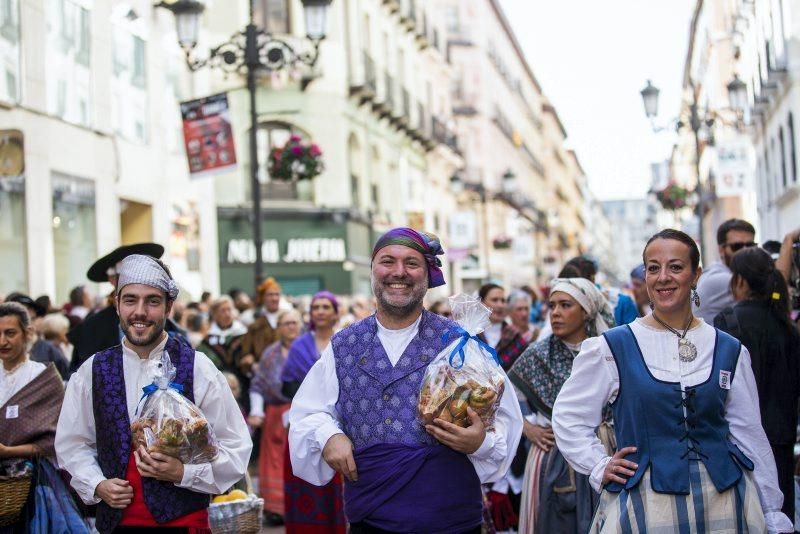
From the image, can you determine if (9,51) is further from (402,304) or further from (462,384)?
(462,384)

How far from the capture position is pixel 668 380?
477 cm

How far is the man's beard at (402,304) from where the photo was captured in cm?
507

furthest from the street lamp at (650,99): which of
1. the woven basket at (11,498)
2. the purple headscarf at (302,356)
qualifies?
the woven basket at (11,498)

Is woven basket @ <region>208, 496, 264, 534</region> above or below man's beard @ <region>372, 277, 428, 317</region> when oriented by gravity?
below

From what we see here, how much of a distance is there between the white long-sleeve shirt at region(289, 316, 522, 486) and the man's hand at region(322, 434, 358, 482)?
0.03 meters

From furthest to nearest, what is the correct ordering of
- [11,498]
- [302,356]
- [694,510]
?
[302,356] → [11,498] → [694,510]

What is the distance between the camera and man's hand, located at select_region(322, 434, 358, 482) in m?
4.85

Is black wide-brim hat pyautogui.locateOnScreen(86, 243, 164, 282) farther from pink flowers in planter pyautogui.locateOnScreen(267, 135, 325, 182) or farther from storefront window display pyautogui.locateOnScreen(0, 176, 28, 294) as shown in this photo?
pink flowers in planter pyautogui.locateOnScreen(267, 135, 325, 182)

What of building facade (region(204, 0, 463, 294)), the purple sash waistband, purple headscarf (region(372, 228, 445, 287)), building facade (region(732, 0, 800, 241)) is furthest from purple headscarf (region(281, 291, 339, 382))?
building facade (region(732, 0, 800, 241))

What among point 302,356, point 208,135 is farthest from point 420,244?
point 208,135

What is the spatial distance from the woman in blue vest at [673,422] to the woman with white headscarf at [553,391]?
6.51ft

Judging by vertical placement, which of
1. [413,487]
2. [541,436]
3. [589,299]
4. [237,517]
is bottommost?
[237,517]

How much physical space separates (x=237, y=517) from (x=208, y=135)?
35.5ft

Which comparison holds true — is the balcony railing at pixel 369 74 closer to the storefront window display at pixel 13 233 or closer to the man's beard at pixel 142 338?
the storefront window display at pixel 13 233
